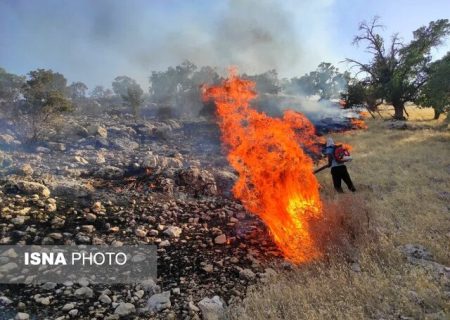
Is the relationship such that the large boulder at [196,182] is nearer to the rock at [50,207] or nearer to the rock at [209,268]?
the rock at [50,207]

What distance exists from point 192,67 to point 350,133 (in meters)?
39.9

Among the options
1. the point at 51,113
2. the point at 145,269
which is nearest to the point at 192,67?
the point at 51,113

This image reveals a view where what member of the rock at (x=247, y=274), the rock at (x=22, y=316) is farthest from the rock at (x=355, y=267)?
the rock at (x=22, y=316)

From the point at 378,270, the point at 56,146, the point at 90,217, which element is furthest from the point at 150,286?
the point at 56,146

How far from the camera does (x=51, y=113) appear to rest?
58.0 ft

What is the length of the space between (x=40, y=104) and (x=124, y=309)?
1581 cm

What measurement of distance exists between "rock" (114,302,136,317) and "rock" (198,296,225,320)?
99cm

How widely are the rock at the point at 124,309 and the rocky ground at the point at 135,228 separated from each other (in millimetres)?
A: 14

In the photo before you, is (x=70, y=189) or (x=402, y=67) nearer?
(x=70, y=189)

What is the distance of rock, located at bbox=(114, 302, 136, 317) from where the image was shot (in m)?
4.75

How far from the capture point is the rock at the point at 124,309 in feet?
15.6

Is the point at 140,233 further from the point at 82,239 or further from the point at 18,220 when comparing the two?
the point at 18,220

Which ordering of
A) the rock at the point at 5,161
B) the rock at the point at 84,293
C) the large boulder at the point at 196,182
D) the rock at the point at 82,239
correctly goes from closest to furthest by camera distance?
1. the rock at the point at 84,293
2. the rock at the point at 82,239
3. the large boulder at the point at 196,182
4. the rock at the point at 5,161

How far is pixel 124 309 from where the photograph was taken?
4.82m
